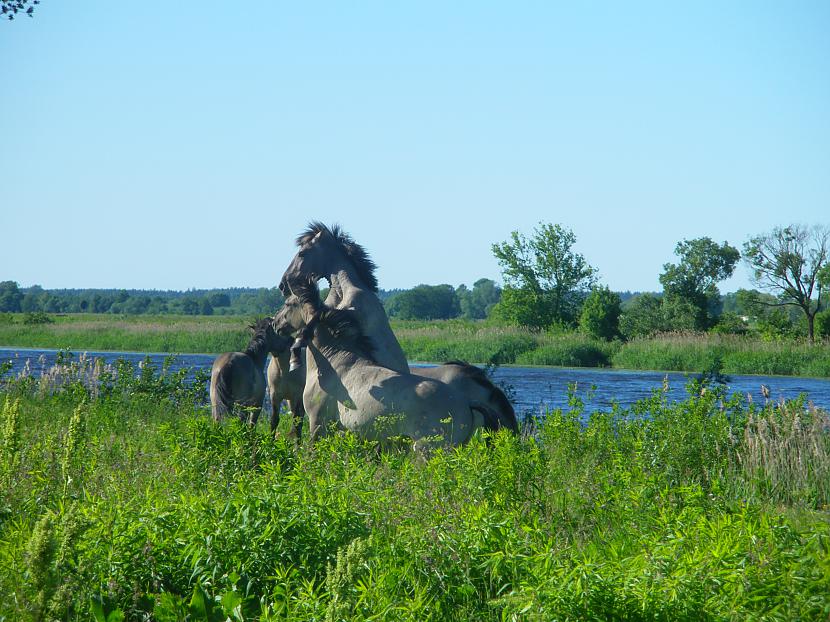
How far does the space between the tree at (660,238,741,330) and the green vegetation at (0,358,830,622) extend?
5717cm

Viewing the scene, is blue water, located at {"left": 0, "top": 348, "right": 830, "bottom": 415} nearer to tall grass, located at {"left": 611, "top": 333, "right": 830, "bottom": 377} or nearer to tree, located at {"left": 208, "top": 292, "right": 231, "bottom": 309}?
tall grass, located at {"left": 611, "top": 333, "right": 830, "bottom": 377}

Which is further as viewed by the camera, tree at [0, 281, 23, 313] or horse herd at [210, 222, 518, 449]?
tree at [0, 281, 23, 313]

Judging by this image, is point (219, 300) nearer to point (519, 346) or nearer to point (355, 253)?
point (519, 346)

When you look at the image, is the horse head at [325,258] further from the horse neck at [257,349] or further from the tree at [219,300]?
the tree at [219,300]

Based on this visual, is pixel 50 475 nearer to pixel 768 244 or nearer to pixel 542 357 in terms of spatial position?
pixel 542 357

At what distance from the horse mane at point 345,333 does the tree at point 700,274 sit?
55.4m

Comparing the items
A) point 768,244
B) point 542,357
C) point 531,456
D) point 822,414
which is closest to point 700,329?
point 768,244

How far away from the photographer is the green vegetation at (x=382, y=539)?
12.9 ft

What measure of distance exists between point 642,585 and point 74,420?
350 centimetres

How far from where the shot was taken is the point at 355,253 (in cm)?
992

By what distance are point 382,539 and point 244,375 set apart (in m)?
6.91

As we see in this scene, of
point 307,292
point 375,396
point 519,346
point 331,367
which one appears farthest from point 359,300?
point 519,346

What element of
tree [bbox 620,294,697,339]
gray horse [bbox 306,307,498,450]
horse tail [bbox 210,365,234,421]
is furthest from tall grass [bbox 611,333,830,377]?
gray horse [bbox 306,307,498,450]

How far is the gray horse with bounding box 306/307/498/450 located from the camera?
307 inches
